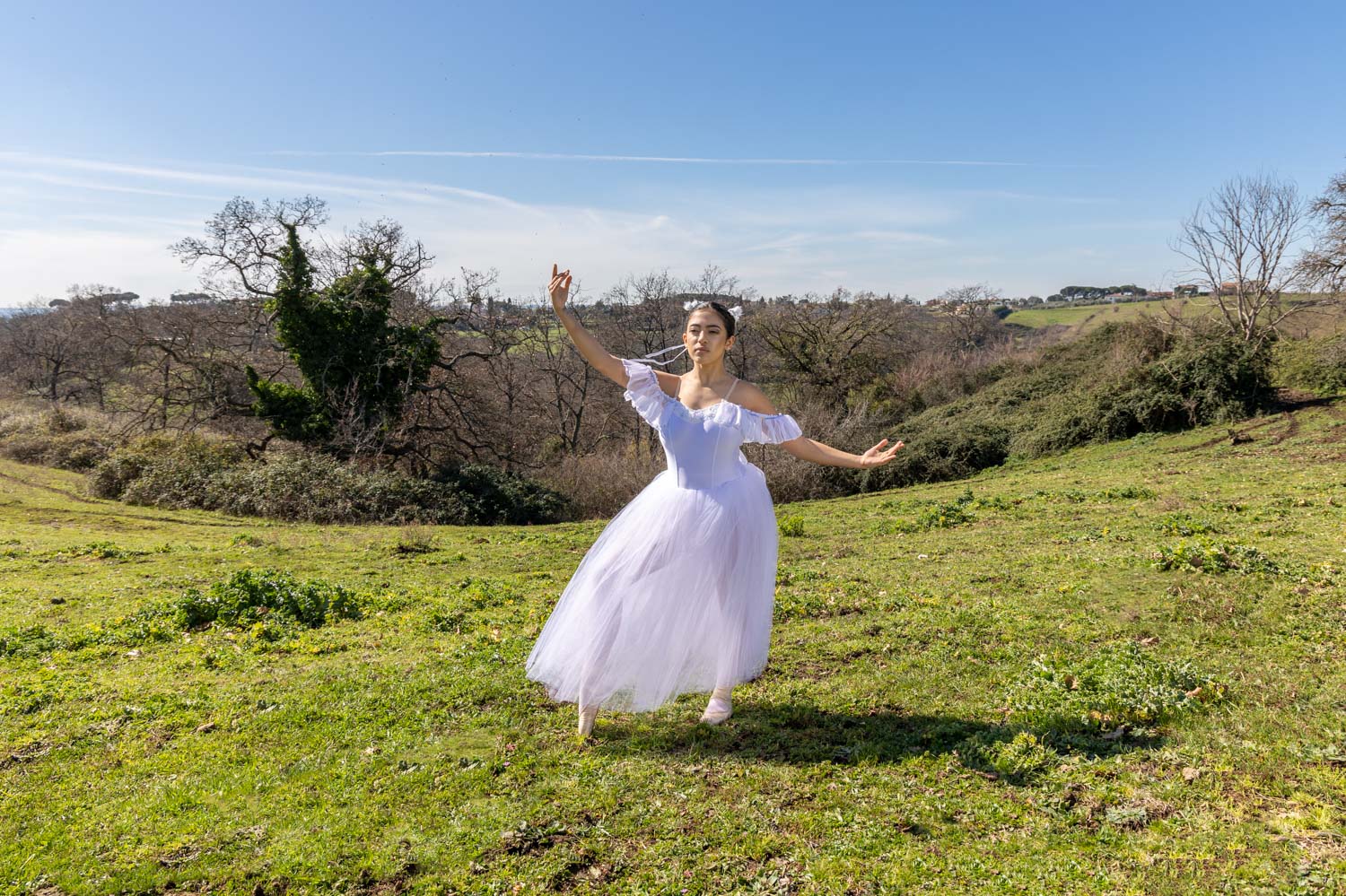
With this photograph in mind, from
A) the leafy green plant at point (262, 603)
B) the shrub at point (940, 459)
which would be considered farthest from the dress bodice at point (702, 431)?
the shrub at point (940, 459)

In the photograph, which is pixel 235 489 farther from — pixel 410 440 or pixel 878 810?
pixel 878 810

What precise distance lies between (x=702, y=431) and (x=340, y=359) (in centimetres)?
2330

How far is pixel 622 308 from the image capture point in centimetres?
4553

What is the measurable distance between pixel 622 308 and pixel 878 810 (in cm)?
4297

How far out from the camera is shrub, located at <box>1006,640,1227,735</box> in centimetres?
463

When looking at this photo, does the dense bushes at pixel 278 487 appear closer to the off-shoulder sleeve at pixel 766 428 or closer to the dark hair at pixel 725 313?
the dark hair at pixel 725 313

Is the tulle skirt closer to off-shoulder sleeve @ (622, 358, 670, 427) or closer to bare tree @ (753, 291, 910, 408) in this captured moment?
off-shoulder sleeve @ (622, 358, 670, 427)

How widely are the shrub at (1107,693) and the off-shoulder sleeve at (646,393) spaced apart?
9.54 ft

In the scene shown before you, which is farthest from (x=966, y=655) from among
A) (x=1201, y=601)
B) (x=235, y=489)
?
(x=235, y=489)

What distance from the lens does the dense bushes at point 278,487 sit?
1981 cm

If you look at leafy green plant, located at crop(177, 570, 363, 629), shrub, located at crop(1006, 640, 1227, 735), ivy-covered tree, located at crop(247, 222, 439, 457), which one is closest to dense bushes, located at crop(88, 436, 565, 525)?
ivy-covered tree, located at crop(247, 222, 439, 457)

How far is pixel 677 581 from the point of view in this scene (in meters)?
4.61

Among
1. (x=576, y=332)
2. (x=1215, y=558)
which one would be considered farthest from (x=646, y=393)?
(x=1215, y=558)

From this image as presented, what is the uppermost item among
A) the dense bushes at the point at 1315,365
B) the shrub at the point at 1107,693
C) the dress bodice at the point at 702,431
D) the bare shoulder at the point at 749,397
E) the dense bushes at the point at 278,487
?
the dense bushes at the point at 1315,365
